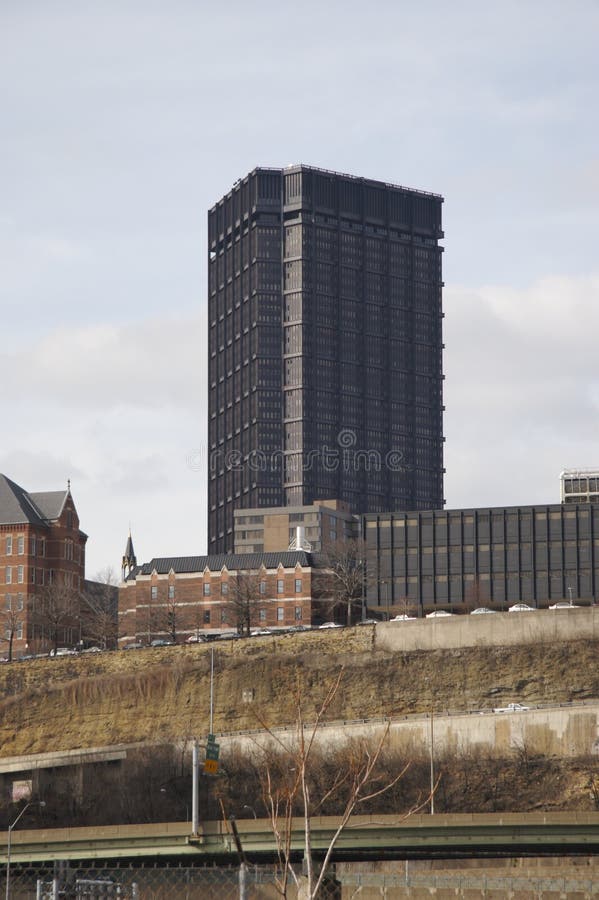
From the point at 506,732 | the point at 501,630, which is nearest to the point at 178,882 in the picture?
the point at 506,732

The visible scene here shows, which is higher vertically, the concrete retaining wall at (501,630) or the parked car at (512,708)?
the concrete retaining wall at (501,630)

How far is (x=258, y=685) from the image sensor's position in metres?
144

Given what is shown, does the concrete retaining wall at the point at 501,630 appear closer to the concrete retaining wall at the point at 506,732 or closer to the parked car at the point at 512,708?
the parked car at the point at 512,708

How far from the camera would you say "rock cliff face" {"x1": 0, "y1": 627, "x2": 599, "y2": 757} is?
137125 mm

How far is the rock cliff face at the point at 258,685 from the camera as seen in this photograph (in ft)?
450

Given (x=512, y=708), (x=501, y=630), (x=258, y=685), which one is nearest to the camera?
(x=512, y=708)

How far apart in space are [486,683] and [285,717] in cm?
1793

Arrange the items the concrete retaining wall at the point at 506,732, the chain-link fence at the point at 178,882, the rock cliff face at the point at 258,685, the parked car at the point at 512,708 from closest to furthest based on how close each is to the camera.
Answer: the chain-link fence at the point at 178,882, the concrete retaining wall at the point at 506,732, the parked car at the point at 512,708, the rock cliff face at the point at 258,685

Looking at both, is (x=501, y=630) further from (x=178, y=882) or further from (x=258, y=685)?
(x=178, y=882)

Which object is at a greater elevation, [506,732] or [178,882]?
[178,882]

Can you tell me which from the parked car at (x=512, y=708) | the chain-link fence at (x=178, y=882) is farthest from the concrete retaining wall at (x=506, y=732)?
the chain-link fence at (x=178, y=882)

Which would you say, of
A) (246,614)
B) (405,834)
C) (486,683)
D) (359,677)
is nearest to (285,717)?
(359,677)

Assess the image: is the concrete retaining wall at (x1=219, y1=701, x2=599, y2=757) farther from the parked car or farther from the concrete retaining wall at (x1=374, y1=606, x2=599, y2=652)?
the concrete retaining wall at (x1=374, y1=606, x2=599, y2=652)

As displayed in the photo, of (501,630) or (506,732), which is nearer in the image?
(506,732)
